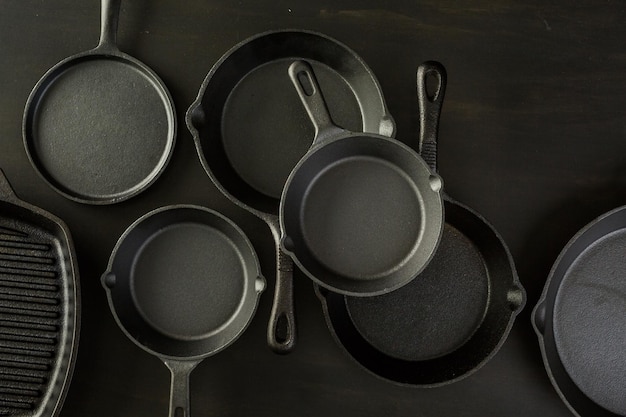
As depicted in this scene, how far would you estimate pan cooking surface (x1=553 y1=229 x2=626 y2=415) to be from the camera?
100 centimetres

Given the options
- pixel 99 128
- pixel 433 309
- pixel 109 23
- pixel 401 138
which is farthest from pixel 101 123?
pixel 433 309

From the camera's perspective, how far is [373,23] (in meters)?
1.07

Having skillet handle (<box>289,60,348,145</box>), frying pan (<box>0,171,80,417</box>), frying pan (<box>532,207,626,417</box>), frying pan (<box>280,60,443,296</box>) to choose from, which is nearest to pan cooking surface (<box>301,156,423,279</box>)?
frying pan (<box>280,60,443,296</box>)

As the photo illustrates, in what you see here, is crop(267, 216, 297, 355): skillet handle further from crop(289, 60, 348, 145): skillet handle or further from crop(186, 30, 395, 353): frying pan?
crop(289, 60, 348, 145): skillet handle

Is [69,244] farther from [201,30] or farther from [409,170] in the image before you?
[409,170]

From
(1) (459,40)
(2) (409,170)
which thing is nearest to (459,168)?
(2) (409,170)

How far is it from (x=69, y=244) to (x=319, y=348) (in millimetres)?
456

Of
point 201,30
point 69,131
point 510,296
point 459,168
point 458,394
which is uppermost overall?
point 201,30

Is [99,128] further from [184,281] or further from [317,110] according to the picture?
[317,110]

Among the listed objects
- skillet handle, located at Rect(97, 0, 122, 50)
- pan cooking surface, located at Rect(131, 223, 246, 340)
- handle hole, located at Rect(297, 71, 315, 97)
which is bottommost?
pan cooking surface, located at Rect(131, 223, 246, 340)

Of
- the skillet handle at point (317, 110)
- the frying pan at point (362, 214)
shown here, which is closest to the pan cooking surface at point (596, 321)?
the frying pan at point (362, 214)

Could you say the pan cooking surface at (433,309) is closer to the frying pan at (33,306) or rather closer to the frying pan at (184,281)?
the frying pan at (184,281)

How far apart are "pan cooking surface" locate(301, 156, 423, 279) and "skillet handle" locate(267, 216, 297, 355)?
0.23 ft

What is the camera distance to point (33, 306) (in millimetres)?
1015
